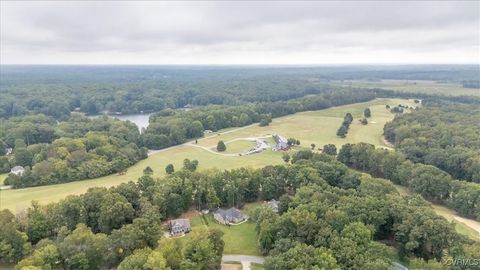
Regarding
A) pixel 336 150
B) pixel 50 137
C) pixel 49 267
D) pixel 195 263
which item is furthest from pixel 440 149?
pixel 50 137

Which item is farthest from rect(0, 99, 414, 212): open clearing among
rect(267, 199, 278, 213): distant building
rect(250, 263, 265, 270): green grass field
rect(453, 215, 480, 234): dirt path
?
rect(453, 215, 480, 234): dirt path

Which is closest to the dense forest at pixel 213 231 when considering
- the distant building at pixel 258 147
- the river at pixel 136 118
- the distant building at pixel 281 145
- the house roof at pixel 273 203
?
the house roof at pixel 273 203

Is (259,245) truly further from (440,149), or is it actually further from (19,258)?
(440,149)

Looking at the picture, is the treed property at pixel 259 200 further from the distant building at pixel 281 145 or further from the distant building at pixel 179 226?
the distant building at pixel 281 145

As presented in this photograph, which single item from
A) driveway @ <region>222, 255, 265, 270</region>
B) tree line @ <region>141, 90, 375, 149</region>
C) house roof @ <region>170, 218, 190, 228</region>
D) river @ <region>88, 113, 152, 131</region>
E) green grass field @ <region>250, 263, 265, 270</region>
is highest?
tree line @ <region>141, 90, 375, 149</region>

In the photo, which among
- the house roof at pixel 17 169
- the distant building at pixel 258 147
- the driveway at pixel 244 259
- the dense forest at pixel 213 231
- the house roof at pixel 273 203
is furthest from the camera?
the distant building at pixel 258 147

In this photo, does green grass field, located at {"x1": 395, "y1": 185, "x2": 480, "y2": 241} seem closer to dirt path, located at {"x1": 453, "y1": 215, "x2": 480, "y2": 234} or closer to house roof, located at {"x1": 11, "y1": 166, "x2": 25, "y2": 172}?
dirt path, located at {"x1": 453, "y1": 215, "x2": 480, "y2": 234}

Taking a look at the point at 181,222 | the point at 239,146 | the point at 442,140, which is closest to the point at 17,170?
the point at 181,222
